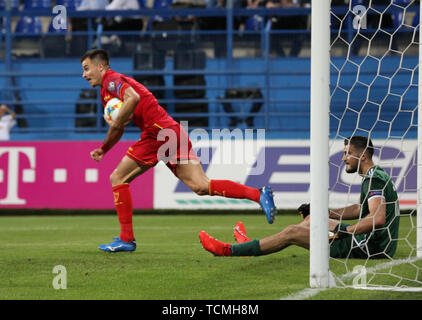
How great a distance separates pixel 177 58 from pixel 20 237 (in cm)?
710

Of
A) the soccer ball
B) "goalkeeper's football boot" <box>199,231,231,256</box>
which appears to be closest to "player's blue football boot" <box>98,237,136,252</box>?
the soccer ball

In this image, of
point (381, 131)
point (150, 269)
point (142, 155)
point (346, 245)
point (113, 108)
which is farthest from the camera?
point (381, 131)

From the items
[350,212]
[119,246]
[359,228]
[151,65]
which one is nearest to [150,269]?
[119,246]

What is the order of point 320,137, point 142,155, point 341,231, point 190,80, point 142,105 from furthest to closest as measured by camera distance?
point 190,80, point 142,105, point 142,155, point 341,231, point 320,137

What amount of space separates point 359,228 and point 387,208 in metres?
0.43

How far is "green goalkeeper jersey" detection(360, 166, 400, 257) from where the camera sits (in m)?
6.21

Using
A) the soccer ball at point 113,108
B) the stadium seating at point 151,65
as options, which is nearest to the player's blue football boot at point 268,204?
the soccer ball at point 113,108

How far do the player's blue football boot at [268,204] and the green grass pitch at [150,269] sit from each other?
0.37 meters

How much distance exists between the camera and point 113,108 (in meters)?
7.32

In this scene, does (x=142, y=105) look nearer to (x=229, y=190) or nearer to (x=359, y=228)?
(x=229, y=190)

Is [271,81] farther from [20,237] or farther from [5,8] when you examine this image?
[20,237]

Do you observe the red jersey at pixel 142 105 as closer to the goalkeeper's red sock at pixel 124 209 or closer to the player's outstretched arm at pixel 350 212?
the goalkeeper's red sock at pixel 124 209

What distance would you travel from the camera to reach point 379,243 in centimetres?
642
